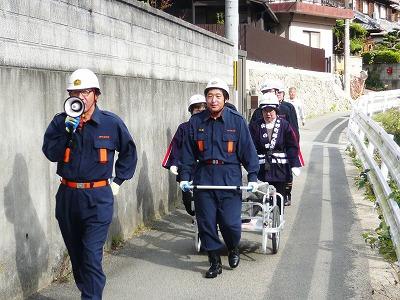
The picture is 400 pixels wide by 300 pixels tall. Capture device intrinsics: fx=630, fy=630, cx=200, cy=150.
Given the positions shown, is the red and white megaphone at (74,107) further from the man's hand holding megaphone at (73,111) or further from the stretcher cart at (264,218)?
the stretcher cart at (264,218)

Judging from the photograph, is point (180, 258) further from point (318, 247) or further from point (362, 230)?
point (362, 230)

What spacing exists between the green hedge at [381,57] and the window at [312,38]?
15.6m

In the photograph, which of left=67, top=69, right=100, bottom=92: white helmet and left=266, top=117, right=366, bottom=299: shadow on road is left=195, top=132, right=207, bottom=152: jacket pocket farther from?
left=67, top=69, right=100, bottom=92: white helmet

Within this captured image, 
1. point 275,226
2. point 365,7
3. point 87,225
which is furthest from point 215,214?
point 365,7

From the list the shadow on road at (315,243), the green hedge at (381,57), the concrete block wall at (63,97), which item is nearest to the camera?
the concrete block wall at (63,97)

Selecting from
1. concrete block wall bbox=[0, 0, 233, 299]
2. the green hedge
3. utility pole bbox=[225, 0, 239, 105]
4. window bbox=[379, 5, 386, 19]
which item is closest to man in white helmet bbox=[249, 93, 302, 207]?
concrete block wall bbox=[0, 0, 233, 299]

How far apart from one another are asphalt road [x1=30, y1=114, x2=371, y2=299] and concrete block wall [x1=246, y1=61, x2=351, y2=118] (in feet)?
50.2

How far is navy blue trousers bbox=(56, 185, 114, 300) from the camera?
4.91 m

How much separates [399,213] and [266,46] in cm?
2226

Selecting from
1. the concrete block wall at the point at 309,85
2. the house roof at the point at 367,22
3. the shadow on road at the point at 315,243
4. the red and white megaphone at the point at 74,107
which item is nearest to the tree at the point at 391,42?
the house roof at the point at 367,22

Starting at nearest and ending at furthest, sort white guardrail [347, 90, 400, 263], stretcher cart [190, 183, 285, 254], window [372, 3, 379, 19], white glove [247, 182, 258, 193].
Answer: white glove [247, 182, 258, 193] < white guardrail [347, 90, 400, 263] < stretcher cart [190, 183, 285, 254] < window [372, 3, 379, 19]

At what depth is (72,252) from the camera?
5078 millimetres

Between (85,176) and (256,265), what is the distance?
2.72 m

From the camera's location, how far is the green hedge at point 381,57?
59781mm
